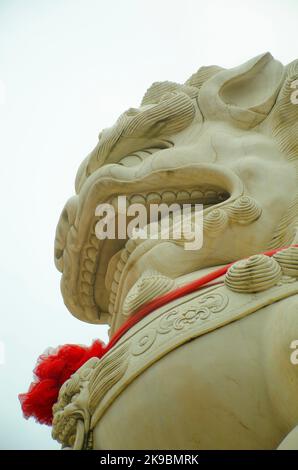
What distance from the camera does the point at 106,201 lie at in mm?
4273

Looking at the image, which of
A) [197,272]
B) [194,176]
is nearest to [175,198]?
[194,176]

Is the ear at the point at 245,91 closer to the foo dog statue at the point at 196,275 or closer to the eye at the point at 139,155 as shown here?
the foo dog statue at the point at 196,275

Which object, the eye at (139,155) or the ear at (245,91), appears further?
the ear at (245,91)

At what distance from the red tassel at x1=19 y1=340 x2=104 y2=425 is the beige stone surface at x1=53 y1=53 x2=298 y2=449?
34 centimetres

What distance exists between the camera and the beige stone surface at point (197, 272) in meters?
2.65

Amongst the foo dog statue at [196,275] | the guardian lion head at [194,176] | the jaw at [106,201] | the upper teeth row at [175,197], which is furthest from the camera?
the upper teeth row at [175,197]

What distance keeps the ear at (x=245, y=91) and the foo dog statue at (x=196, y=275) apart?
1cm

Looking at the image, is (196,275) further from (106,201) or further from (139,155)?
(139,155)

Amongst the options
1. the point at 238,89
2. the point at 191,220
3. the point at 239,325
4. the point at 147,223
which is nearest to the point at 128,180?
the point at 147,223

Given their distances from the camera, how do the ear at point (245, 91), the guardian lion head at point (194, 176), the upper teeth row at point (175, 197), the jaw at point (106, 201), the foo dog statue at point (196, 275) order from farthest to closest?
the ear at point (245, 91) → the upper teeth row at point (175, 197) → the jaw at point (106, 201) → the guardian lion head at point (194, 176) → the foo dog statue at point (196, 275)

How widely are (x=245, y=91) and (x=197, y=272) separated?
176 centimetres

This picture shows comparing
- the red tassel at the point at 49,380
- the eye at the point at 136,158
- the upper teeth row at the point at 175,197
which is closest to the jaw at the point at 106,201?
the upper teeth row at the point at 175,197

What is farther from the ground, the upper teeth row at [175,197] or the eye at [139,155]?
the eye at [139,155]

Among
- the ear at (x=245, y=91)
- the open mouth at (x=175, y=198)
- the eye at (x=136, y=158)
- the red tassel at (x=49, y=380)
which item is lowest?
the red tassel at (x=49, y=380)
